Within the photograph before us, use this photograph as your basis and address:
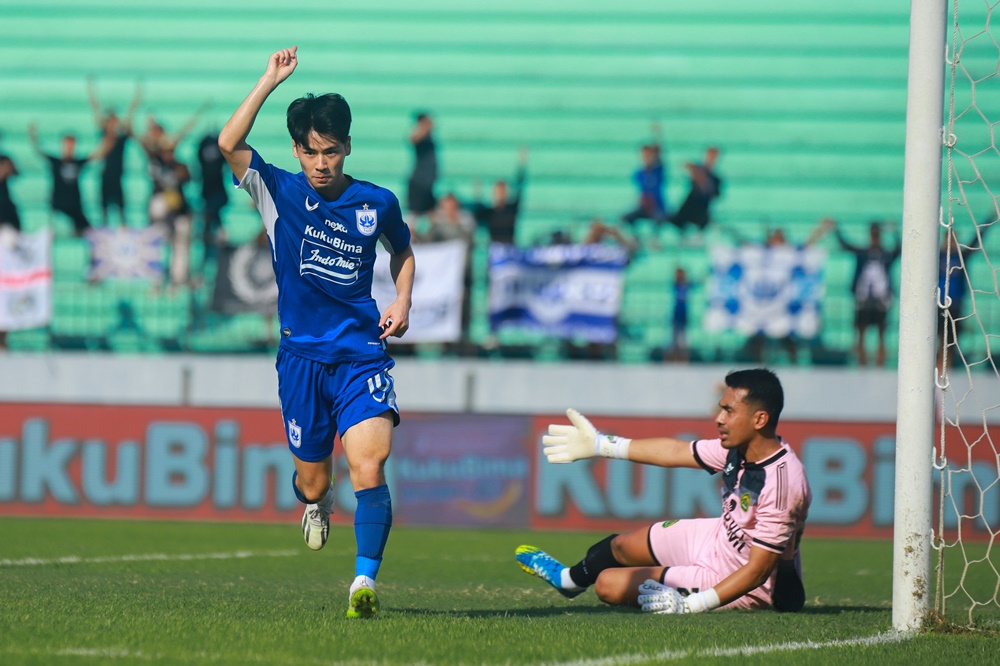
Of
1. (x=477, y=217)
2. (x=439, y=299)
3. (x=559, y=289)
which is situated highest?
(x=477, y=217)

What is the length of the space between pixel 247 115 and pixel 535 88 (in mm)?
11145

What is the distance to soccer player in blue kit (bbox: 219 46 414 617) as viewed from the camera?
533 cm

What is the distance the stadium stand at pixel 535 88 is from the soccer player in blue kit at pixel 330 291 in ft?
30.6

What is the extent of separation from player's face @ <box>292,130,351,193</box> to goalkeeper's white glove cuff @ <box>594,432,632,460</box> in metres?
1.61

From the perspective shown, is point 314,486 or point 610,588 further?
point 610,588

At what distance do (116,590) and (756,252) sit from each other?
837cm

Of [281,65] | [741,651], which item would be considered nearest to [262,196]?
[281,65]

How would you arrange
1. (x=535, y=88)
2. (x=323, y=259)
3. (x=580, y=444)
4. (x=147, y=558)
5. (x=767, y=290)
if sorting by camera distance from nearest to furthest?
(x=323, y=259) → (x=580, y=444) → (x=147, y=558) → (x=767, y=290) → (x=535, y=88)

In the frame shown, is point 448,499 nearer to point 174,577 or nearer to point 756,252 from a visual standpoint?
point 756,252

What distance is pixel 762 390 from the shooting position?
5871 mm

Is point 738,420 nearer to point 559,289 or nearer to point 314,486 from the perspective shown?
point 314,486

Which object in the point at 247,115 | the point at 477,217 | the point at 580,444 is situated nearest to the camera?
the point at 247,115

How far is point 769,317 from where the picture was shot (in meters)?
13.1

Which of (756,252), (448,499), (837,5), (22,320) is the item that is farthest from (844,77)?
(22,320)
